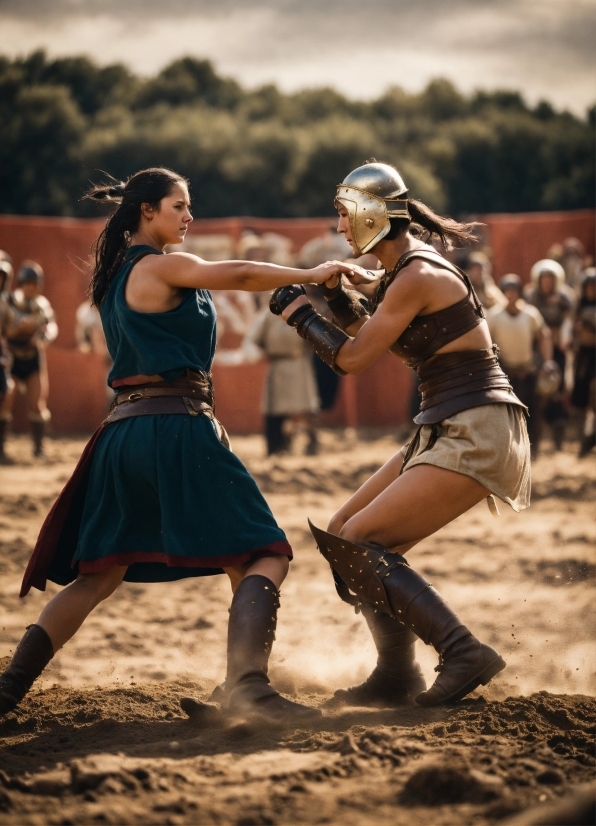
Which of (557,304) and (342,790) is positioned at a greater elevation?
(557,304)

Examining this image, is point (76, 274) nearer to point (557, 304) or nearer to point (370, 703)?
point (557, 304)

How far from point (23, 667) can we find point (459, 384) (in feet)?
5.43

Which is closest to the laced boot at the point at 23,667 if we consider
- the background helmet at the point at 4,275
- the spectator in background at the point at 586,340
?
the background helmet at the point at 4,275

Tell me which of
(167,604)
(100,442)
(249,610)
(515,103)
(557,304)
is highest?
(515,103)

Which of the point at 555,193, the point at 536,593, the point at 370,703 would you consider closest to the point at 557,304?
the point at 536,593

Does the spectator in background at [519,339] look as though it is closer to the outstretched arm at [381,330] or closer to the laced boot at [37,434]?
the laced boot at [37,434]

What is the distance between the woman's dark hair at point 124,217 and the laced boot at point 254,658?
1.14m

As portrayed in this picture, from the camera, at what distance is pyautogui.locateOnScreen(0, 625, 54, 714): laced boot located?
352 cm

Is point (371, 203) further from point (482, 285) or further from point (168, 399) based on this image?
point (482, 285)

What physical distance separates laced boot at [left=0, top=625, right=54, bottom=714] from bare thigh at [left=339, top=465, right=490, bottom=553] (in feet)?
3.37

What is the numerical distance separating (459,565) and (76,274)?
7666 millimetres

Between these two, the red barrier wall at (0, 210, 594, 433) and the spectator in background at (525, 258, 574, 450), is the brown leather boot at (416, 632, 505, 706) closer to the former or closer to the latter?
the spectator in background at (525, 258, 574, 450)

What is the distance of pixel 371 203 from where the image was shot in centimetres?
383

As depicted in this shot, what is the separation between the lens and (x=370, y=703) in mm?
3814
